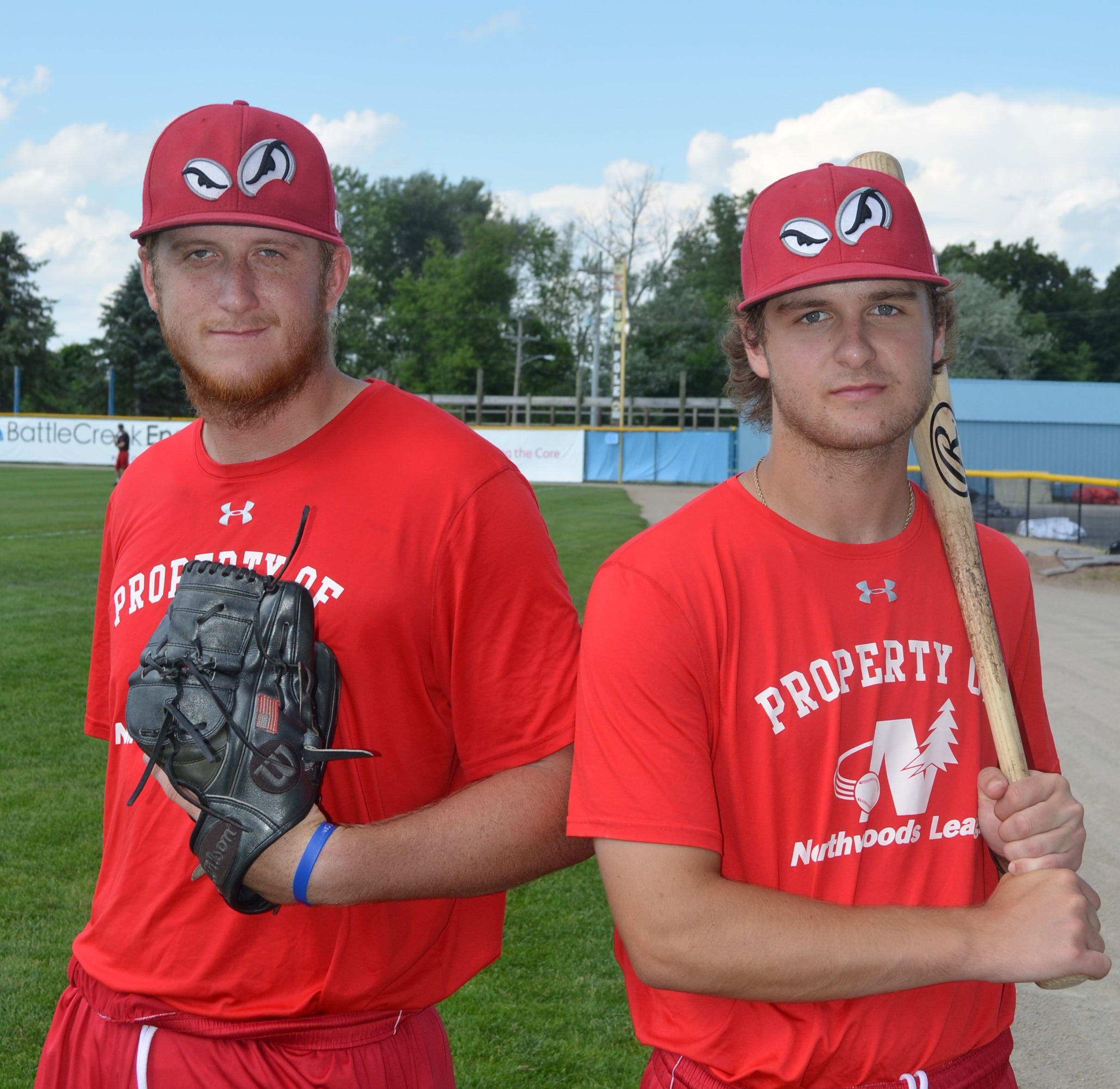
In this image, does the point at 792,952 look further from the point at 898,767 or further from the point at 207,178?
the point at 207,178

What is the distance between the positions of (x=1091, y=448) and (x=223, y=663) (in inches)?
1673

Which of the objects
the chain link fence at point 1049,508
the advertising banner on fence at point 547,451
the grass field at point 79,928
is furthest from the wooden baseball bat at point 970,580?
the advertising banner on fence at point 547,451

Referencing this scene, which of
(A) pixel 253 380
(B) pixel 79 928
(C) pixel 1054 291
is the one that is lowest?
(B) pixel 79 928

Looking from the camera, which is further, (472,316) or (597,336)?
(472,316)

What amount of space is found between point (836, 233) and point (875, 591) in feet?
2.04

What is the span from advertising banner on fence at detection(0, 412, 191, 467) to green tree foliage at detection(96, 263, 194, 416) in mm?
13232

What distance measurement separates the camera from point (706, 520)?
2002 mm

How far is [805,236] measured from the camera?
2.04 metres

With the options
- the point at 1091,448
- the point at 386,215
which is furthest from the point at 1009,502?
the point at 386,215

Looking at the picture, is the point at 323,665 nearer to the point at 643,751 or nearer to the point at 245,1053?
the point at 643,751

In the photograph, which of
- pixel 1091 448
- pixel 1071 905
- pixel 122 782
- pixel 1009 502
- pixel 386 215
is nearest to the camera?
pixel 1071 905

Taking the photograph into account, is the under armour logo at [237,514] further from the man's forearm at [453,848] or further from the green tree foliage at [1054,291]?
the green tree foliage at [1054,291]

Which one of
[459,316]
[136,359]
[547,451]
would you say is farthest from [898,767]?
[459,316]

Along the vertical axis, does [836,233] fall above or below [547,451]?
above
